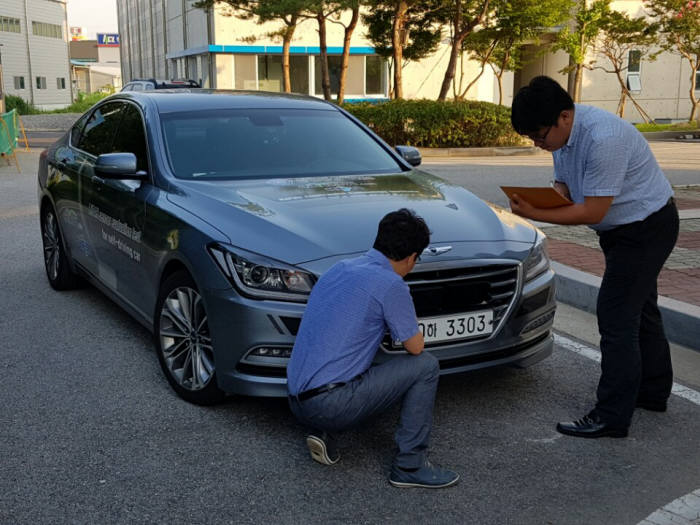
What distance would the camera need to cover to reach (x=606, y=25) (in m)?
30.0

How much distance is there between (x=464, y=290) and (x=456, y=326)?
18cm

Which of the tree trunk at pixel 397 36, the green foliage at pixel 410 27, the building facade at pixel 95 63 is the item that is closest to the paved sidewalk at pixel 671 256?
the tree trunk at pixel 397 36

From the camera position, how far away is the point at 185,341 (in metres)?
4.36

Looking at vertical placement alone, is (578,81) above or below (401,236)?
above

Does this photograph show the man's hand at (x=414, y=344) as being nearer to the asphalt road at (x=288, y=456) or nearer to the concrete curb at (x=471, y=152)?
the asphalt road at (x=288, y=456)

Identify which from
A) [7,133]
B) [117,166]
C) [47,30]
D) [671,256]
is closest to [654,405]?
[117,166]

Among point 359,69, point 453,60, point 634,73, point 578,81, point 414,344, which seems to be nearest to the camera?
point 414,344

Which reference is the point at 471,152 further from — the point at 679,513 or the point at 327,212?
the point at 679,513

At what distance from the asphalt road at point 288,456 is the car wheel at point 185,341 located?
0.11m

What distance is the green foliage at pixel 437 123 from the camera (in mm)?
20891

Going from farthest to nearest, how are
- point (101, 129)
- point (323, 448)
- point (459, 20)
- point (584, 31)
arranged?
point (584, 31) → point (459, 20) → point (101, 129) → point (323, 448)

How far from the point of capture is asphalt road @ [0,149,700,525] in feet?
10.7

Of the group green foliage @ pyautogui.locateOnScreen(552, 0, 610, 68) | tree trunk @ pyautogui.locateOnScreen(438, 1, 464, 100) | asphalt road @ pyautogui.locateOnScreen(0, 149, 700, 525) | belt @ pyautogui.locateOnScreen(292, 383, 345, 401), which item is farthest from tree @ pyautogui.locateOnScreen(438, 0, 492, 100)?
belt @ pyautogui.locateOnScreen(292, 383, 345, 401)

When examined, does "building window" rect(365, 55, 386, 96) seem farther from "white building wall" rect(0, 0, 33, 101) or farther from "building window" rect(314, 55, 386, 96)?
"white building wall" rect(0, 0, 33, 101)
